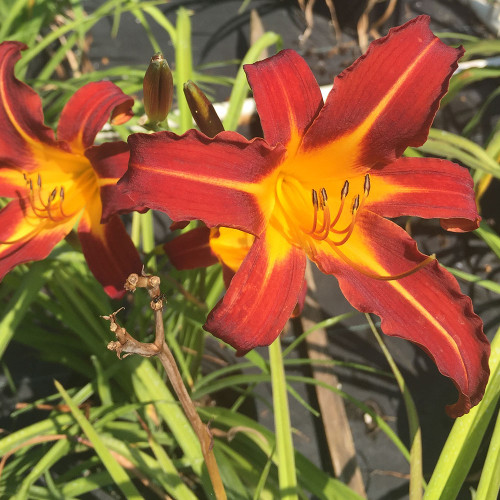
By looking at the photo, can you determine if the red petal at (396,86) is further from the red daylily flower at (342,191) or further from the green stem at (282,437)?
the green stem at (282,437)

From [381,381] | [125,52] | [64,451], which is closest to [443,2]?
[125,52]

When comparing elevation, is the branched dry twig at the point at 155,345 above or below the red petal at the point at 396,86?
below

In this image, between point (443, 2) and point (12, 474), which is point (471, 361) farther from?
point (443, 2)

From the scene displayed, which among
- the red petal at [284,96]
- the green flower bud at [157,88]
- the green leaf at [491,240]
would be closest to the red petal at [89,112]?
the green flower bud at [157,88]

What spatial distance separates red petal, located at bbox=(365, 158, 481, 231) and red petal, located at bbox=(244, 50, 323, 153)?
113mm

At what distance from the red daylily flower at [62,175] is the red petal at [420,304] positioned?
269mm

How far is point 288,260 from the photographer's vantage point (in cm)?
59

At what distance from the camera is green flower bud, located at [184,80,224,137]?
1.82 ft

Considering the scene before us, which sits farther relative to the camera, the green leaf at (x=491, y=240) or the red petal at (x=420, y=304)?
the green leaf at (x=491, y=240)

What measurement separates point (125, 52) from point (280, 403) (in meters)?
1.47

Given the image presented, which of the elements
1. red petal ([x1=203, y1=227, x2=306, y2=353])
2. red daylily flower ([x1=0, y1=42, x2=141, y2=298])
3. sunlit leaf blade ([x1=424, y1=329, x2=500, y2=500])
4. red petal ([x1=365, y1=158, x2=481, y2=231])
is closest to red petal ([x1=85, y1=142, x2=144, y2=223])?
red daylily flower ([x1=0, y1=42, x2=141, y2=298])

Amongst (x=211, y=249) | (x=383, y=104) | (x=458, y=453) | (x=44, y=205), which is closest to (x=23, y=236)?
(x=44, y=205)

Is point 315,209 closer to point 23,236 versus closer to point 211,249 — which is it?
point 211,249

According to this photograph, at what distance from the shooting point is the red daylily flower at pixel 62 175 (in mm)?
664
